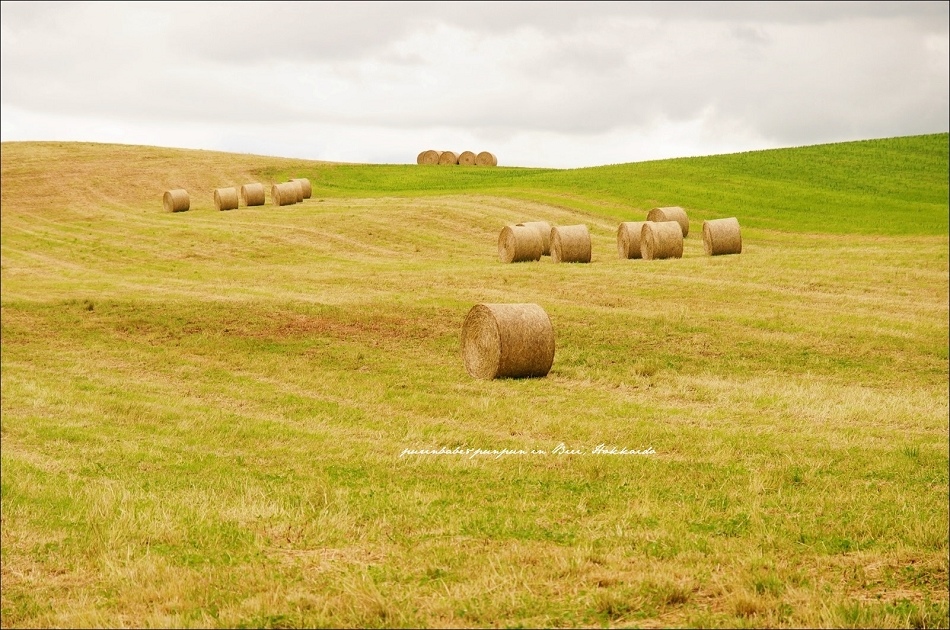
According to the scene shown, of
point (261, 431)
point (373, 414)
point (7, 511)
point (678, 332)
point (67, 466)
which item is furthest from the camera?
point (678, 332)

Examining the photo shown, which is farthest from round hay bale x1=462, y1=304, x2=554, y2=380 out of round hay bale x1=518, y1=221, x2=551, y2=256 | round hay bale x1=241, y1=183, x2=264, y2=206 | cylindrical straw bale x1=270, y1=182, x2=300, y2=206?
cylindrical straw bale x1=270, y1=182, x2=300, y2=206

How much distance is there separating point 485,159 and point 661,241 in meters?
52.2

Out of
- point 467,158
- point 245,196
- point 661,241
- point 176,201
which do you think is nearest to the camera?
point 661,241

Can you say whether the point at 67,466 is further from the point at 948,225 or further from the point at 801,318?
the point at 948,225

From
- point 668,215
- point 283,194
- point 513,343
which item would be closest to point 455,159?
point 283,194

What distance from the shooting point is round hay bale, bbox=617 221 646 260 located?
123ft

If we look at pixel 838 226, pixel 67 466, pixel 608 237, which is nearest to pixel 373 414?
pixel 67 466

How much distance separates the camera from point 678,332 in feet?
80.8

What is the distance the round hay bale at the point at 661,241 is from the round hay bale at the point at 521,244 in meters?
4.07

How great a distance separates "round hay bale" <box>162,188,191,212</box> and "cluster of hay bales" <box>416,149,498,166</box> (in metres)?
34.8

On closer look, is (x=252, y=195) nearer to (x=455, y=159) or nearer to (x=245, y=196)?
(x=245, y=196)

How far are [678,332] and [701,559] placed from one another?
16.2m

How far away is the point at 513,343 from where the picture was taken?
20.6m

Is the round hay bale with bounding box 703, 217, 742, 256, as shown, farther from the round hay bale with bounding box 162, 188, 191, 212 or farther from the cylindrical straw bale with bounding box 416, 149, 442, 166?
the cylindrical straw bale with bounding box 416, 149, 442, 166
